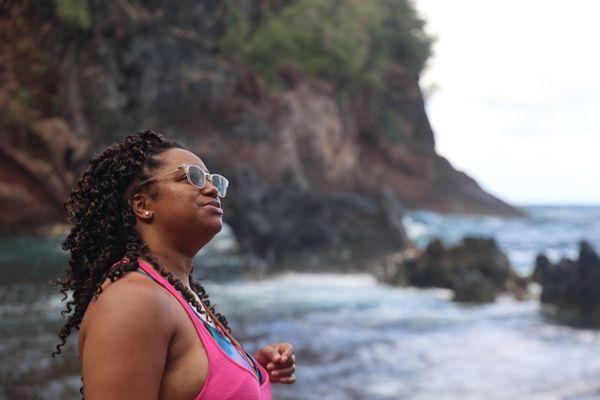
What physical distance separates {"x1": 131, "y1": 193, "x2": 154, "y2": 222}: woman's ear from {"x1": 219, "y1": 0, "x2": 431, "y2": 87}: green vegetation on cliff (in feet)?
64.0

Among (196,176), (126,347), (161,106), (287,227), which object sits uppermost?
(161,106)

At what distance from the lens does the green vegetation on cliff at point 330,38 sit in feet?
71.5

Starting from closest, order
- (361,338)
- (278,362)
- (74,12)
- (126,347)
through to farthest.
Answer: (126,347), (278,362), (361,338), (74,12)

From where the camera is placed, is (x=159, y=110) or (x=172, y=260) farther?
(x=159, y=110)

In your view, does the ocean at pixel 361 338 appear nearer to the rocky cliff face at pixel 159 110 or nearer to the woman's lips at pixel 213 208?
the rocky cliff face at pixel 159 110

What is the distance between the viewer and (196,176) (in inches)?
67.1

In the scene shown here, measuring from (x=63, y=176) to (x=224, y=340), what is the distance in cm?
1504

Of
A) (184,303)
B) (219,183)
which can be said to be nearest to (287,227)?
(219,183)

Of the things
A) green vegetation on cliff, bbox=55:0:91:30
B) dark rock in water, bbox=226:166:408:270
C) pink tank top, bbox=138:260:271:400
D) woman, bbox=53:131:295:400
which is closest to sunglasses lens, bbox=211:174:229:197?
woman, bbox=53:131:295:400

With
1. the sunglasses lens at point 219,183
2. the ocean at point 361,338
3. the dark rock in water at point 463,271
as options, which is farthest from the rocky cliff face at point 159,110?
the sunglasses lens at point 219,183

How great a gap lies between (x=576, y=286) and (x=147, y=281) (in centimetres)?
1073

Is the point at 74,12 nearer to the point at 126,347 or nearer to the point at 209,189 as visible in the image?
the point at 209,189

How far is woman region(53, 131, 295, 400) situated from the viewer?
1.39 m

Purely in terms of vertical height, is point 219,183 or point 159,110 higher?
point 159,110
